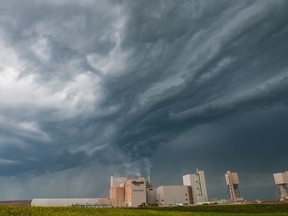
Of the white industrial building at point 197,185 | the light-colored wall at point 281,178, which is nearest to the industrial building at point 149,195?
the white industrial building at point 197,185

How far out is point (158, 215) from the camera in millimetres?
36375

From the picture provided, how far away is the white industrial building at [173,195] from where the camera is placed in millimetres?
165750

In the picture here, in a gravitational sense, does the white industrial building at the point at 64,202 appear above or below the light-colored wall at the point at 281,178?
below

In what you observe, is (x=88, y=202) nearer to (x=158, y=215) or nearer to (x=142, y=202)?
(x=142, y=202)

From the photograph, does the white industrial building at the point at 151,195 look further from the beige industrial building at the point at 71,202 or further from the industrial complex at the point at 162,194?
the beige industrial building at the point at 71,202

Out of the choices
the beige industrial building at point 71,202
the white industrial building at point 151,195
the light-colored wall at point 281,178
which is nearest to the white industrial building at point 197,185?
the white industrial building at point 151,195

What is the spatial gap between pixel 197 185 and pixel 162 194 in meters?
26.5

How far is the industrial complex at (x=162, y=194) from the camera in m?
155

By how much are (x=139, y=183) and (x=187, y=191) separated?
1320 inches

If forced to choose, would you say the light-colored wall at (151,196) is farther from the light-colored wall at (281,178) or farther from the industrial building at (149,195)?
the light-colored wall at (281,178)

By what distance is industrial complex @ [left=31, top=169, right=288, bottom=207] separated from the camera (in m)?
155

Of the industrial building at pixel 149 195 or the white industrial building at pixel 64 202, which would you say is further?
the white industrial building at pixel 64 202

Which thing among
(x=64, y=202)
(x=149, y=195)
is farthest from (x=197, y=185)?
(x=64, y=202)

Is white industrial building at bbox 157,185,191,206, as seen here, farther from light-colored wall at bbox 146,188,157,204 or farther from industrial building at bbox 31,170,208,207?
light-colored wall at bbox 146,188,157,204
